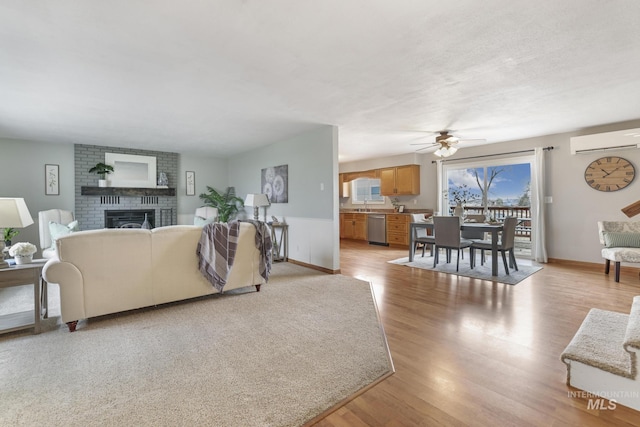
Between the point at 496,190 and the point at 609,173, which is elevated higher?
the point at 609,173

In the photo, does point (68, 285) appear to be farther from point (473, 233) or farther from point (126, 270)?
point (473, 233)

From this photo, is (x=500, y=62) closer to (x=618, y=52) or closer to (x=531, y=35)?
(x=531, y=35)

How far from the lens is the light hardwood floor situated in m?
1.49

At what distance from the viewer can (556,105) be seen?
3682 millimetres

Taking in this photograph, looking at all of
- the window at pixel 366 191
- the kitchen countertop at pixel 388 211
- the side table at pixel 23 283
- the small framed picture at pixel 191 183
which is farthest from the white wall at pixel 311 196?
the window at pixel 366 191

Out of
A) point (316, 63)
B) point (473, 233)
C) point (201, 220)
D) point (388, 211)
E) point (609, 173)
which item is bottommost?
point (473, 233)

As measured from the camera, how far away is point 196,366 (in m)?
1.93

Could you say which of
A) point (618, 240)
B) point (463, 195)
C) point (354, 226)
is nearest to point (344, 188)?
point (354, 226)

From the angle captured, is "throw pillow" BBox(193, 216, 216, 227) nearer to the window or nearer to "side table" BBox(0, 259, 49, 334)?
"side table" BBox(0, 259, 49, 334)

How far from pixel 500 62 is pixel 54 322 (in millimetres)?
4609

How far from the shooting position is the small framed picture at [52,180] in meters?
5.61

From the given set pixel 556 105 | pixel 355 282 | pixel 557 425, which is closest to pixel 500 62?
pixel 556 105

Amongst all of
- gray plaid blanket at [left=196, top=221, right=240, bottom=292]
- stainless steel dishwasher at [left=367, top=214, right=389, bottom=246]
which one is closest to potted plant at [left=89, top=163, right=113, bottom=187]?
gray plaid blanket at [left=196, top=221, right=240, bottom=292]

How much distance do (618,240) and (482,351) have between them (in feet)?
12.7
